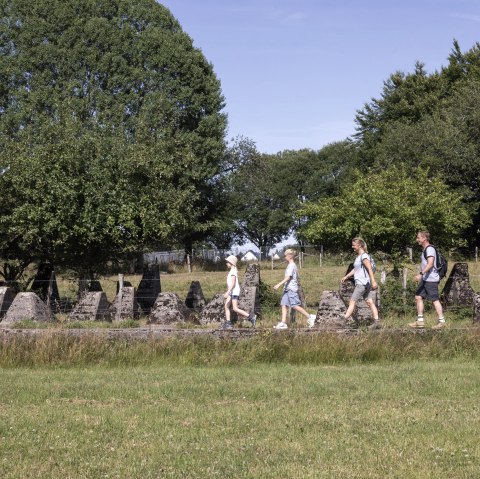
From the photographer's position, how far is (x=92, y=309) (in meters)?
18.7

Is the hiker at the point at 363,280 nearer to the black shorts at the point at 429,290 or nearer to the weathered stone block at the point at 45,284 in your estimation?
the black shorts at the point at 429,290

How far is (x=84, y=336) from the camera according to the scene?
13.9 metres

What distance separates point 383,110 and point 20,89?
24.6 m

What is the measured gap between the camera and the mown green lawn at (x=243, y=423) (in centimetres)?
693

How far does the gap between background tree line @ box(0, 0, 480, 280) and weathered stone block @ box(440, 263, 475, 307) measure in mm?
4389

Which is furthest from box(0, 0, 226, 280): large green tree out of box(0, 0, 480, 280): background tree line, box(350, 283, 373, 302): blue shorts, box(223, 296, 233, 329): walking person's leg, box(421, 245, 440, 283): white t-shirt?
box(421, 245, 440, 283): white t-shirt

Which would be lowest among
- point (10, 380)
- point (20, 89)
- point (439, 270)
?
point (10, 380)

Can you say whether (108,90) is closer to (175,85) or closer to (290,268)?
(175,85)

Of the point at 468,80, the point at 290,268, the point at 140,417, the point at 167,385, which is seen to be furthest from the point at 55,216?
the point at 468,80

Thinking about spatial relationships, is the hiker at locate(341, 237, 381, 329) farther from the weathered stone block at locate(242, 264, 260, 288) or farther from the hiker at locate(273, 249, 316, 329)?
the weathered stone block at locate(242, 264, 260, 288)

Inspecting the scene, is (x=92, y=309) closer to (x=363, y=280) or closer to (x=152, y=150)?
(x=363, y=280)

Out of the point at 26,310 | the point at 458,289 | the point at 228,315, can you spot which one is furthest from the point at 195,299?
the point at 458,289

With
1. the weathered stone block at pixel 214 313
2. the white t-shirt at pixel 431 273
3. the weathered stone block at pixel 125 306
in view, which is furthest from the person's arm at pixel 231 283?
the white t-shirt at pixel 431 273

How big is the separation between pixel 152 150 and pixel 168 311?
28.8ft
